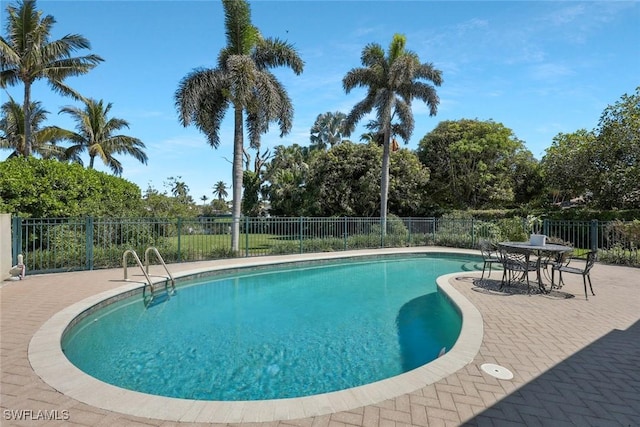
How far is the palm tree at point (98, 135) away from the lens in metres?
23.1

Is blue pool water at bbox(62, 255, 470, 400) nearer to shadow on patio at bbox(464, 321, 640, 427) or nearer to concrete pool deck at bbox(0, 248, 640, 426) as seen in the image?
concrete pool deck at bbox(0, 248, 640, 426)

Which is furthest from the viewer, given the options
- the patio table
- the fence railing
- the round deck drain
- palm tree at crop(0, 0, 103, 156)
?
palm tree at crop(0, 0, 103, 156)

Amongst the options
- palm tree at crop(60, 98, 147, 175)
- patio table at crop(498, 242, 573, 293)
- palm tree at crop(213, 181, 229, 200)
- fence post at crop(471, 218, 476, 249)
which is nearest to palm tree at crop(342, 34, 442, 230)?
fence post at crop(471, 218, 476, 249)

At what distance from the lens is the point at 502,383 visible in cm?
308

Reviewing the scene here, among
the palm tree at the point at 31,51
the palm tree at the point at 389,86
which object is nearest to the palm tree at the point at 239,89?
the palm tree at the point at 389,86

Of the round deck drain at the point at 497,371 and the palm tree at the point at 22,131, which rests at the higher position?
the palm tree at the point at 22,131

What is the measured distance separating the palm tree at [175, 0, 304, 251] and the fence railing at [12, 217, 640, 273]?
1.91 metres

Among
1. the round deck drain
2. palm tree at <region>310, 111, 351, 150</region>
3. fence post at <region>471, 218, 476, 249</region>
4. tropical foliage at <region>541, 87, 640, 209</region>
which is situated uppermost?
palm tree at <region>310, 111, 351, 150</region>

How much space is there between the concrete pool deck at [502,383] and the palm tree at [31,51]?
12797 millimetres

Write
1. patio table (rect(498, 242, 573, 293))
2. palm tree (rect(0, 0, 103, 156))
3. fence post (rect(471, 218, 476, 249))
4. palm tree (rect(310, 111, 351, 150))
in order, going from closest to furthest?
patio table (rect(498, 242, 573, 293)), palm tree (rect(0, 0, 103, 156)), fence post (rect(471, 218, 476, 249)), palm tree (rect(310, 111, 351, 150))

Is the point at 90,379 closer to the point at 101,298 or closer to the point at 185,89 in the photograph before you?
the point at 101,298

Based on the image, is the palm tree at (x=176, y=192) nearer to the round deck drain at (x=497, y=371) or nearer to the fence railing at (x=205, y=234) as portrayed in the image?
the fence railing at (x=205, y=234)

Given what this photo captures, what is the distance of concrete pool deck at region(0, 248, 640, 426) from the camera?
2.53 meters

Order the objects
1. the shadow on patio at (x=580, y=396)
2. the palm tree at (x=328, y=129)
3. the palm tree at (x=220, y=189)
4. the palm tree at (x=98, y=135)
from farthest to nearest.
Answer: the palm tree at (x=220, y=189) → the palm tree at (x=328, y=129) → the palm tree at (x=98, y=135) → the shadow on patio at (x=580, y=396)
